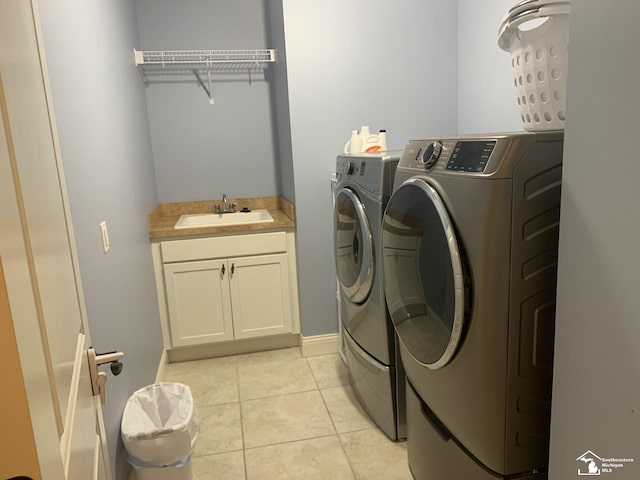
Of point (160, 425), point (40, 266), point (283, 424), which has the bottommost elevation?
point (283, 424)

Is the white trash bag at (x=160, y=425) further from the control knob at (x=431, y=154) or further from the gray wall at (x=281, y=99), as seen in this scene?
the gray wall at (x=281, y=99)

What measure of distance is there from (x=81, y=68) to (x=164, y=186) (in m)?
1.66

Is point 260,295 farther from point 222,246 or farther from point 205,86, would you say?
point 205,86

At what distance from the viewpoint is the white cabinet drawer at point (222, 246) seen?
2701 millimetres

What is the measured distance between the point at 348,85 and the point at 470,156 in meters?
1.61

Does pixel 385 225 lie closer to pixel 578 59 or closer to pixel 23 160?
pixel 578 59

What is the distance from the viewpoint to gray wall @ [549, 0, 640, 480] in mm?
761

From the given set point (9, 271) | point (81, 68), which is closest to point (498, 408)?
point (9, 271)

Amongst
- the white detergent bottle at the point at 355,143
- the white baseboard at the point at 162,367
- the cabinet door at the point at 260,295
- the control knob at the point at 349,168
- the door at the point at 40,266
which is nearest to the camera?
the door at the point at 40,266

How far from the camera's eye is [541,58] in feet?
4.17

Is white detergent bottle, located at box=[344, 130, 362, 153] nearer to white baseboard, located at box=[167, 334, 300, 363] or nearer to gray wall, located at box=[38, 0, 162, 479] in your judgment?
gray wall, located at box=[38, 0, 162, 479]

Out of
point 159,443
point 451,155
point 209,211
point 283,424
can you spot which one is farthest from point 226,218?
point 451,155

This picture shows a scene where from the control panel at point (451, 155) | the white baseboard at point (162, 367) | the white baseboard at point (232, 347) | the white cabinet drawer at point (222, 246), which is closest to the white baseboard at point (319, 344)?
the white baseboard at point (232, 347)

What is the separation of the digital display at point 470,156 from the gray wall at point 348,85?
1488 mm
